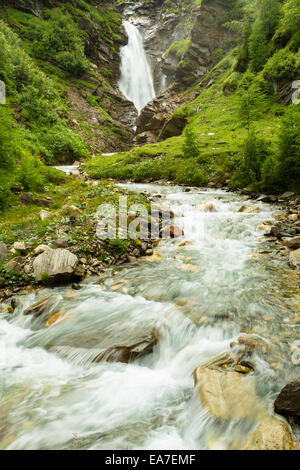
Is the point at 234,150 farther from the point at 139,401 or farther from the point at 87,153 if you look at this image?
the point at 87,153

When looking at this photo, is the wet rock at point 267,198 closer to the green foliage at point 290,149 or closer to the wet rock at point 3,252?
the green foliage at point 290,149

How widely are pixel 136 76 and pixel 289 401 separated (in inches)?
2925

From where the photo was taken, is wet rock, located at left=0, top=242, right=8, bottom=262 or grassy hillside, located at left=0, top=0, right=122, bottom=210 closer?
wet rock, located at left=0, top=242, right=8, bottom=262

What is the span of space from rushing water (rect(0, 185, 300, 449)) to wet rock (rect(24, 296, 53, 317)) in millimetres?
111

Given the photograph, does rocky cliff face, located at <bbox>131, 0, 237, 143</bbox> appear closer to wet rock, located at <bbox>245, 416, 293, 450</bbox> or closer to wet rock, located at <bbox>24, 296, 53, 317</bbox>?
wet rock, located at <bbox>24, 296, 53, 317</bbox>

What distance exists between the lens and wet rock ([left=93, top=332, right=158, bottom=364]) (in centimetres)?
388

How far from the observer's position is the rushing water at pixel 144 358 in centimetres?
289

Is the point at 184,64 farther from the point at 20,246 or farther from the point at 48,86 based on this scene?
the point at 20,246

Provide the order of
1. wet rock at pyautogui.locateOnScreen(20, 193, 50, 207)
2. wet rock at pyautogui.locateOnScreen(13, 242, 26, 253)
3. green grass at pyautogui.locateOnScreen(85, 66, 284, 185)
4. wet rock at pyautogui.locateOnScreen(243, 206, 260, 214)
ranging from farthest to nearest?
green grass at pyautogui.locateOnScreen(85, 66, 284, 185), wet rock at pyautogui.locateOnScreen(20, 193, 50, 207), wet rock at pyautogui.locateOnScreen(243, 206, 260, 214), wet rock at pyautogui.locateOnScreen(13, 242, 26, 253)

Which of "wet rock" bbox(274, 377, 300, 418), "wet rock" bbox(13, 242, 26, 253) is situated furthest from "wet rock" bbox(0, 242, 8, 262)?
"wet rock" bbox(274, 377, 300, 418)

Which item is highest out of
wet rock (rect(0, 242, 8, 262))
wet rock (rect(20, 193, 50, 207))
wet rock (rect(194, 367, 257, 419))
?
wet rock (rect(20, 193, 50, 207))

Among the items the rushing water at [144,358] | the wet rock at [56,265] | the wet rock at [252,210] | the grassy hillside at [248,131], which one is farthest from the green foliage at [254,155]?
the wet rock at [56,265]

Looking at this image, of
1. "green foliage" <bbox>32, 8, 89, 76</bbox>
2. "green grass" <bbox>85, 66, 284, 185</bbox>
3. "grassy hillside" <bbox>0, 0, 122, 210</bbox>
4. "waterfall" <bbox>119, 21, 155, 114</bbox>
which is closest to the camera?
"grassy hillside" <bbox>0, 0, 122, 210</bbox>
